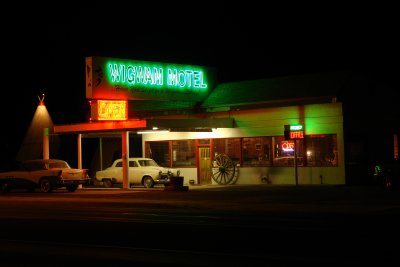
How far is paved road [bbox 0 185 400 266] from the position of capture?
13523mm

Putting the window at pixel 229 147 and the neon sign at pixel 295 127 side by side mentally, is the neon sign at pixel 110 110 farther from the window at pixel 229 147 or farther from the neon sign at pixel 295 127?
the neon sign at pixel 295 127

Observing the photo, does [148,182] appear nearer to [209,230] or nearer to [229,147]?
[229,147]

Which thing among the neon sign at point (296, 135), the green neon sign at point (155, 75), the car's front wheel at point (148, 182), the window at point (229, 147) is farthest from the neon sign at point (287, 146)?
the car's front wheel at point (148, 182)

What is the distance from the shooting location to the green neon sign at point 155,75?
3878 centimetres

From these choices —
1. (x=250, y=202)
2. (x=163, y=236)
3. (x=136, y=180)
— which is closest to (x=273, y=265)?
(x=163, y=236)

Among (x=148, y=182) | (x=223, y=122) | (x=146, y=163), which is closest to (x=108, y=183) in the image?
(x=146, y=163)

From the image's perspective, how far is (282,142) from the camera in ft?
127

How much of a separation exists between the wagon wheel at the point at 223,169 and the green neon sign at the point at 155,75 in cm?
478

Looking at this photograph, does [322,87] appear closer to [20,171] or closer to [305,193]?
[305,193]

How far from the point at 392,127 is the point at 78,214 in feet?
69.7

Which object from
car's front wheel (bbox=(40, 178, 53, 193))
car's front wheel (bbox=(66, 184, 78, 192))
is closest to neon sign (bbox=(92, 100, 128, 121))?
car's front wheel (bbox=(66, 184, 78, 192))

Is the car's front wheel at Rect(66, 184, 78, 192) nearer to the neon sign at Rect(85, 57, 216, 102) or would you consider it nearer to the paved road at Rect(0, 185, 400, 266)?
the neon sign at Rect(85, 57, 216, 102)

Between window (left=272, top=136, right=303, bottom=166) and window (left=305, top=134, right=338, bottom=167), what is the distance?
53cm

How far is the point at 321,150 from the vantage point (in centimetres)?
3703
